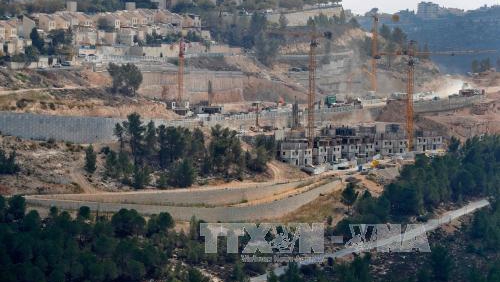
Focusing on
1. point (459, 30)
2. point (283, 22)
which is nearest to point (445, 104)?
point (283, 22)

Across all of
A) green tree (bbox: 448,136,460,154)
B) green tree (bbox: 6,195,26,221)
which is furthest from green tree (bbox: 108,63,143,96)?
green tree (bbox: 6,195,26,221)

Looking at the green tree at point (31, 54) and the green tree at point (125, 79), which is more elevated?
the green tree at point (31, 54)

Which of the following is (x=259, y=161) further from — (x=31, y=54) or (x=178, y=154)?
(x=31, y=54)

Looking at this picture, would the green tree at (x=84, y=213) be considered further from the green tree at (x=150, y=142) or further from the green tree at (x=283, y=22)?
the green tree at (x=283, y=22)

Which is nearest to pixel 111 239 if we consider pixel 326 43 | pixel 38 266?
pixel 38 266

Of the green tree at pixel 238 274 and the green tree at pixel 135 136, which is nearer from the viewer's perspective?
the green tree at pixel 238 274

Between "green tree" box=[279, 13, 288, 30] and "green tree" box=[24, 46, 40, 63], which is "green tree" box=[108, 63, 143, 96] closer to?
"green tree" box=[24, 46, 40, 63]

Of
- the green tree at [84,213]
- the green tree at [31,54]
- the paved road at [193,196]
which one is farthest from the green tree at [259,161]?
the green tree at [84,213]
